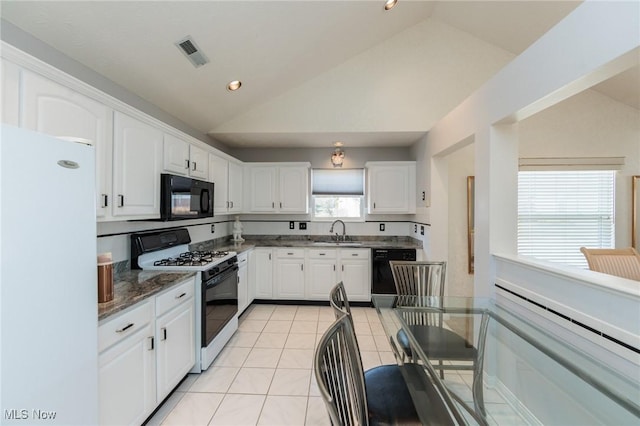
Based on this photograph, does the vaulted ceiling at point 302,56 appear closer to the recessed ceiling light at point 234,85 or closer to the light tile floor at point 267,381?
the recessed ceiling light at point 234,85

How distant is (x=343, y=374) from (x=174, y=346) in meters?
1.57

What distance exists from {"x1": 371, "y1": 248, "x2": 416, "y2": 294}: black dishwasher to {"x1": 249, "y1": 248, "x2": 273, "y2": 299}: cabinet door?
4.82ft

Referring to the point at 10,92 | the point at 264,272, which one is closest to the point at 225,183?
the point at 264,272

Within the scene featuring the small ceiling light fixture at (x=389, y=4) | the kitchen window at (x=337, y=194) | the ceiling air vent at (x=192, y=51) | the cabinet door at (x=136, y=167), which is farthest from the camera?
the kitchen window at (x=337, y=194)

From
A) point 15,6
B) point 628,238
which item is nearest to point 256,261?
point 15,6

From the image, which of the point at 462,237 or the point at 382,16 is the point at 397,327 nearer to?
the point at 462,237

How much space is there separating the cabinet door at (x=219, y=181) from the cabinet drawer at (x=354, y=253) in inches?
67.7

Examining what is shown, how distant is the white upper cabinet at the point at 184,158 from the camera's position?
2400 millimetres

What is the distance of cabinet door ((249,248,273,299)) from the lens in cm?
402

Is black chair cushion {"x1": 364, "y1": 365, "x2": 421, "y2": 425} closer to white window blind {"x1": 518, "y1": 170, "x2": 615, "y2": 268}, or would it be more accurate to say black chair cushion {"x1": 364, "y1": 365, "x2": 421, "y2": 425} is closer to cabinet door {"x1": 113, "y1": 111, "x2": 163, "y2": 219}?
cabinet door {"x1": 113, "y1": 111, "x2": 163, "y2": 219}

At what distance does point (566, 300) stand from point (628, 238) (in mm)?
3044

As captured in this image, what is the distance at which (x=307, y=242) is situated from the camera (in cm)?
429

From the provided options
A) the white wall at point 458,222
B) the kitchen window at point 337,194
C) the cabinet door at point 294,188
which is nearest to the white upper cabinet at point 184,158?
the cabinet door at point 294,188

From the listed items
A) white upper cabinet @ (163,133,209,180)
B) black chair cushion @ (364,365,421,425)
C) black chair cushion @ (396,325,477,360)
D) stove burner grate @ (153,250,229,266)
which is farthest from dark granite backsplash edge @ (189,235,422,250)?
black chair cushion @ (364,365,421,425)
